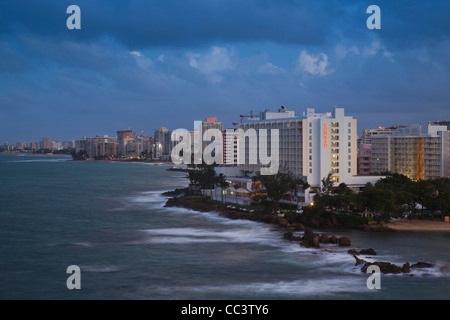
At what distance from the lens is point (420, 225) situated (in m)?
34.6

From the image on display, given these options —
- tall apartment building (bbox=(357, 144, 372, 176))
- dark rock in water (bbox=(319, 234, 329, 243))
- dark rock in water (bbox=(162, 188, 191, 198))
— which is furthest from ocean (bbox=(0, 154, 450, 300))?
tall apartment building (bbox=(357, 144, 372, 176))

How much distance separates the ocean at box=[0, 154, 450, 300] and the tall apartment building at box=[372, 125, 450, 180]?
24989 millimetres

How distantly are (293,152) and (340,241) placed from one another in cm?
2023

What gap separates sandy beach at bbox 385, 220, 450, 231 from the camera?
33531 mm

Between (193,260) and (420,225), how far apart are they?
655 inches

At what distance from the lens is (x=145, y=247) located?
99.0 ft

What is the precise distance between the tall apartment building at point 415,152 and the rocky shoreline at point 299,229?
24826 mm

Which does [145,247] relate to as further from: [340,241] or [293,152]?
[293,152]

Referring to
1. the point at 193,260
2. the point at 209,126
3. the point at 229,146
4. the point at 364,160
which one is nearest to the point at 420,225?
the point at 193,260

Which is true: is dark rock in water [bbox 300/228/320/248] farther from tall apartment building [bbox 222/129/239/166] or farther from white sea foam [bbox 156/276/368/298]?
tall apartment building [bbox 222/129/239/166]

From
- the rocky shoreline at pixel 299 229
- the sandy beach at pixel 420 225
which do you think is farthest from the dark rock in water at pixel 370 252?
the sandy beach at pixel 420 225

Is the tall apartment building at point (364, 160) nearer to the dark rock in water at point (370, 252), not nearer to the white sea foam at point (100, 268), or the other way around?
the dark rock in water at point (370, 252)

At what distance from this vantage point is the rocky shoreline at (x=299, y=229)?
23578mm

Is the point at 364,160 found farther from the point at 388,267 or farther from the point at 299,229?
the point at 388,267
